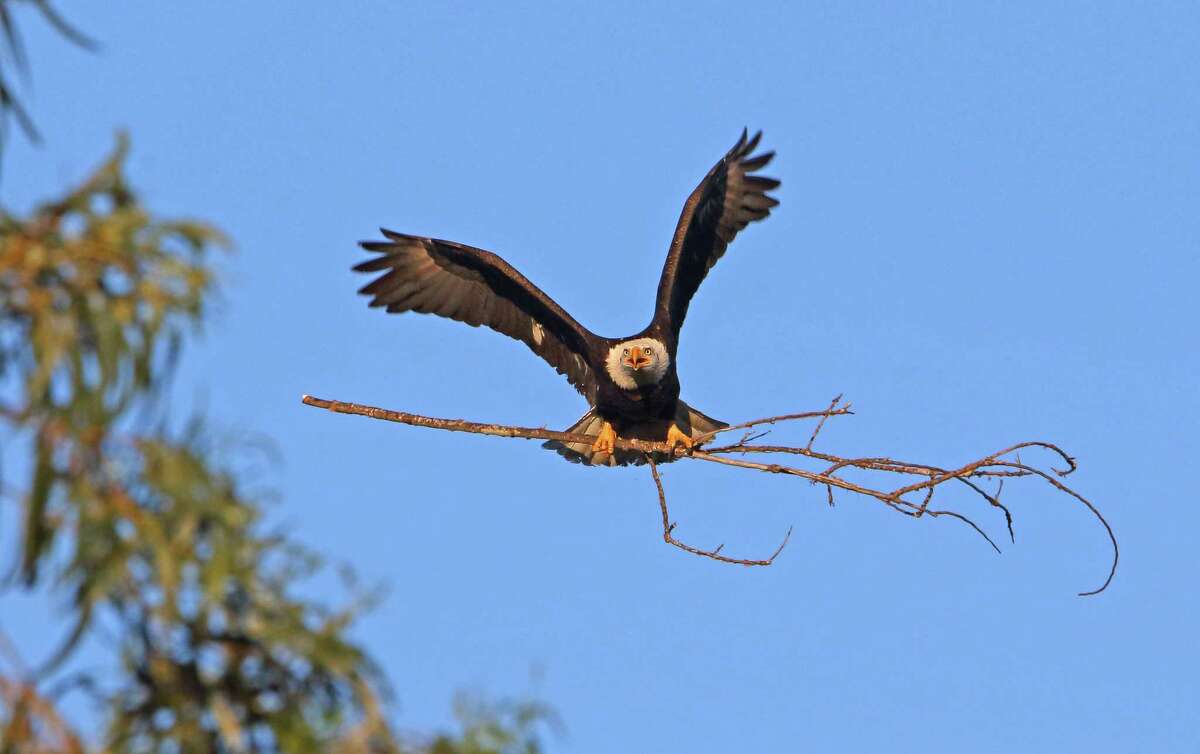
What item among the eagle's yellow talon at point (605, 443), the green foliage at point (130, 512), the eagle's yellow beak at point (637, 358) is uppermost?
the eagle's yellow beak at point (637, 358)

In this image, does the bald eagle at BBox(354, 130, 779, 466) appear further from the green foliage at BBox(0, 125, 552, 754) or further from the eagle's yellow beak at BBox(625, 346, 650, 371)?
the green foliage at BBox(0, 125, 552, 754)

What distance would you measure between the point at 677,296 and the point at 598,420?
927 mm

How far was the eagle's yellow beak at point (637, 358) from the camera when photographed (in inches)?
325

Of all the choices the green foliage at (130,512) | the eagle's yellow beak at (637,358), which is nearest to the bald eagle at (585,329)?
the eagle's yellow beak at (637,358)

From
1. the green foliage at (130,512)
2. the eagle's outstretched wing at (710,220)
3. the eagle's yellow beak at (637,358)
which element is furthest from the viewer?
the eagle's outstretched wing at (710,220)

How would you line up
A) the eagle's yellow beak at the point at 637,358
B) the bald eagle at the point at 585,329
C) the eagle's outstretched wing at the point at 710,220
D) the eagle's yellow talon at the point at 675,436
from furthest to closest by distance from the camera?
the eagle's outstretched wing at the point at 710,220 → the bald eagle at the point at 585,329 → the eagle's yellow beak at the point at 637,358 → the eagle's yellow talon at the point at 675,436

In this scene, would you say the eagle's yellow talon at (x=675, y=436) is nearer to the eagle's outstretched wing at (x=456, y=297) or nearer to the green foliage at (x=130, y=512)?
Answer: the eagle's outstretched wing at (x=456, y=297)

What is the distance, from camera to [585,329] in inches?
350

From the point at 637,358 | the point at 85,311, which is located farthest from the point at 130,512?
the point at 637,358

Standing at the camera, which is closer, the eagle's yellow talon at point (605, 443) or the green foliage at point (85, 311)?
the green foliage at point (85, 311)

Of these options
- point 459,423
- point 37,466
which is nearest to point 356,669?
point 37,466

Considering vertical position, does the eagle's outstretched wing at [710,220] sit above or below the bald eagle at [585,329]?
above

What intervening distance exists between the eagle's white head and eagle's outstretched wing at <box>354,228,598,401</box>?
59 centimetres

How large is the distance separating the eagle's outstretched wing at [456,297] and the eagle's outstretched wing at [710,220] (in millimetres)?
673
